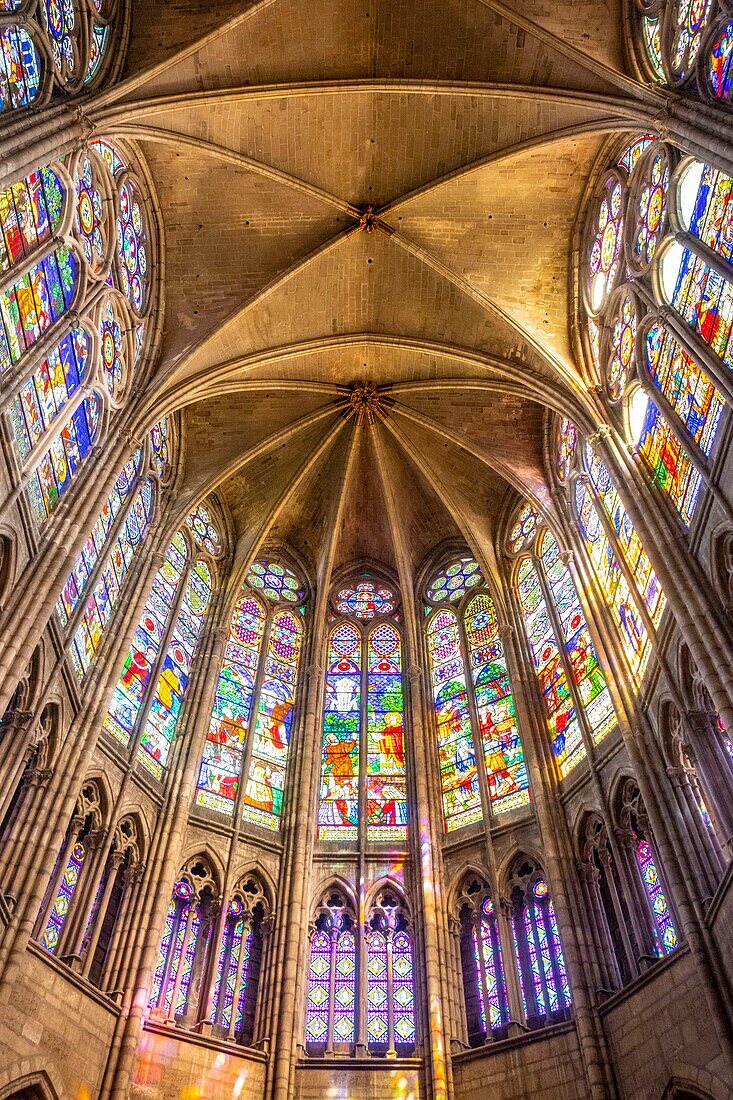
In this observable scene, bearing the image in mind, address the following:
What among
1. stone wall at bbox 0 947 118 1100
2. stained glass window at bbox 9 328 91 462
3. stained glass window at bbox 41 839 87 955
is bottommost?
stone wall at bbox 0 947 118 1100

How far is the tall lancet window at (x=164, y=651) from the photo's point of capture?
1530cm

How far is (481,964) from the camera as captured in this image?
48.0ft

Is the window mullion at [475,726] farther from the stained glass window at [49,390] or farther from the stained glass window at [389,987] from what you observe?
the stained glass window at [49,390]

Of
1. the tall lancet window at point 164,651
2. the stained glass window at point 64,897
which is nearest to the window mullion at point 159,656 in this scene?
the tall lancet window at point 164,651

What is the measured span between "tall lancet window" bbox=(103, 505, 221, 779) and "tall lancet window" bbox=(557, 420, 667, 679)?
7670 mm

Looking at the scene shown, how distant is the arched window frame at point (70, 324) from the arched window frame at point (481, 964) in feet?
30.6

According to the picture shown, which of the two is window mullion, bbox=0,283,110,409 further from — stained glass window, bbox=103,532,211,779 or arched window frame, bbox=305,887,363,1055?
arched window frame, bbox=305,887,363,1055

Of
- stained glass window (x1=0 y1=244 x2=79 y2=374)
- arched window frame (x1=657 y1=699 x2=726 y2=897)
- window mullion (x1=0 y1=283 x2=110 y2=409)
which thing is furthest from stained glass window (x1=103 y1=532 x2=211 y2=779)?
arched window frame (x1=657 y1=699 x2=726 y2=897)

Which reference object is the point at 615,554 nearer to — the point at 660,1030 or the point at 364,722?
the point at 660,1030

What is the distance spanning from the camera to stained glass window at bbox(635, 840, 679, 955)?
12156 mm

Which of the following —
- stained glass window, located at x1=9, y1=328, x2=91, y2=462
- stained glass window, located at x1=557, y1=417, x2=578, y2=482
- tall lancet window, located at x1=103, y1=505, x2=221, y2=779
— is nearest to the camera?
stained glass window, located at x1=9, y1=328, x2=91, y2=462

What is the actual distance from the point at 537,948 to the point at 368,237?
12.7 metres

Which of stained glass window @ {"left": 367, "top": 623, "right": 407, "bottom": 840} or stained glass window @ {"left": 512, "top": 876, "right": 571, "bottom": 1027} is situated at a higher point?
stained glass window @ {"left": 367, "top": 623, "right": 407, "bottom": 840}

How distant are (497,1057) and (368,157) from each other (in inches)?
578
